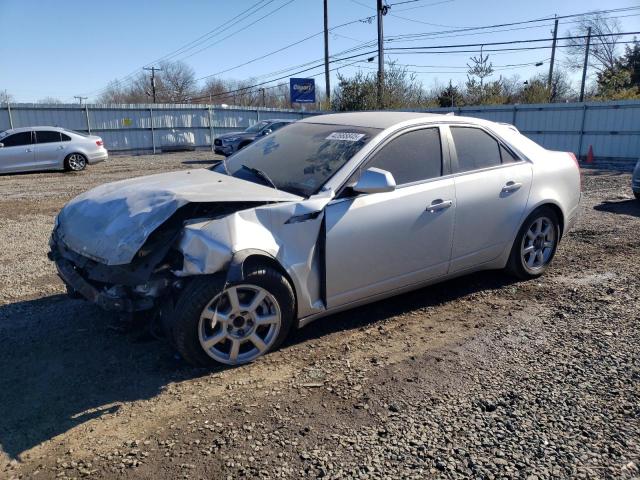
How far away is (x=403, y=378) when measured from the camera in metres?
3.35

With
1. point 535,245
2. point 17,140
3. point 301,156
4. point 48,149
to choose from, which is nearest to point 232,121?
point 48,149

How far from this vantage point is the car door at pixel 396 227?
12.1 ft

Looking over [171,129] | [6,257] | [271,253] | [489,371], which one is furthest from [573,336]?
[171,129]

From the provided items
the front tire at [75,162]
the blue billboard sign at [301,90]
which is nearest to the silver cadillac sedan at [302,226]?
the front tire at [75,162]

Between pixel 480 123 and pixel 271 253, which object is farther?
pixel 480 123

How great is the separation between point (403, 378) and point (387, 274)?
3.01 ft

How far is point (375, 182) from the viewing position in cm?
363

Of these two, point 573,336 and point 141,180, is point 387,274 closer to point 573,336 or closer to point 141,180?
point 573,336

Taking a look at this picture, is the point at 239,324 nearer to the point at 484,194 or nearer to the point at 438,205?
the point at 438,205

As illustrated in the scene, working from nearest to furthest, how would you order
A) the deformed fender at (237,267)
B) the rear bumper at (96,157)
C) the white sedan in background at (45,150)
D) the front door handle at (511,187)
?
1. the deformed fender at (237,267)
2. the front door handle at (511,187)
3. the white sedan in background at (45,150)
4. the rear bumper at (96,157)

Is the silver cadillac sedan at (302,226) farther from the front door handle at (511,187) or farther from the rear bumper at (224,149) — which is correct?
the rear bumper at (224,149)

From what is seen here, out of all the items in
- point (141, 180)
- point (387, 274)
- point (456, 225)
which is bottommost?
point (387, 274)

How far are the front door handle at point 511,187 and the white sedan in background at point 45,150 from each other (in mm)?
15041

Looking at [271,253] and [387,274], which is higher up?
[271,253]
